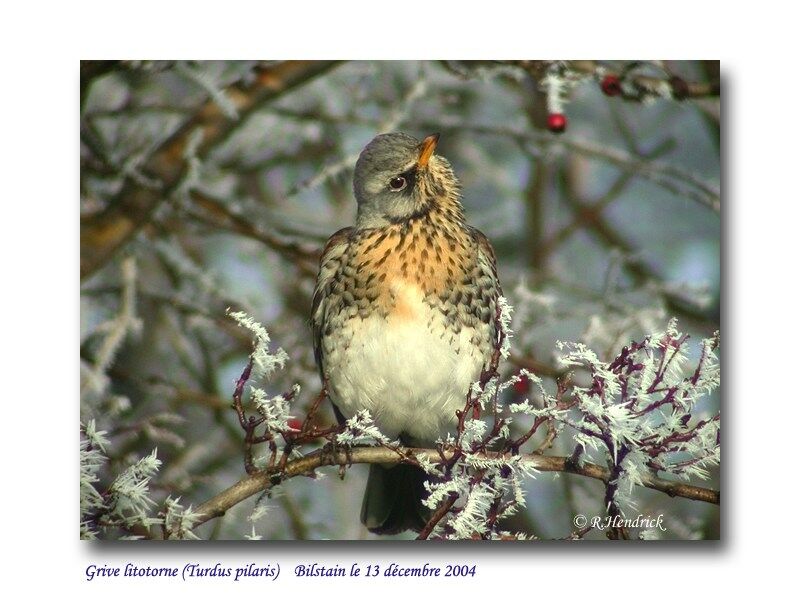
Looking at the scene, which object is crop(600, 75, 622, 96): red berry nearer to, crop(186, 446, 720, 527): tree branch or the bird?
the bird

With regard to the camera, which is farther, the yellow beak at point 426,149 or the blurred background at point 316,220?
the blurred background at point 316,220

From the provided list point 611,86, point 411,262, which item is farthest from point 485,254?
point 611,86

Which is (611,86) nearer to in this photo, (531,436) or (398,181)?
(398,181)

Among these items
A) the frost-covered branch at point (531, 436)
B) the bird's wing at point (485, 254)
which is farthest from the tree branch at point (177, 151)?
the frost-covered branch at point (531, 436)

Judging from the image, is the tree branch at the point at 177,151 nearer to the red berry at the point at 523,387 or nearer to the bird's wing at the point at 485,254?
the bird's wing at the point at 485,254
